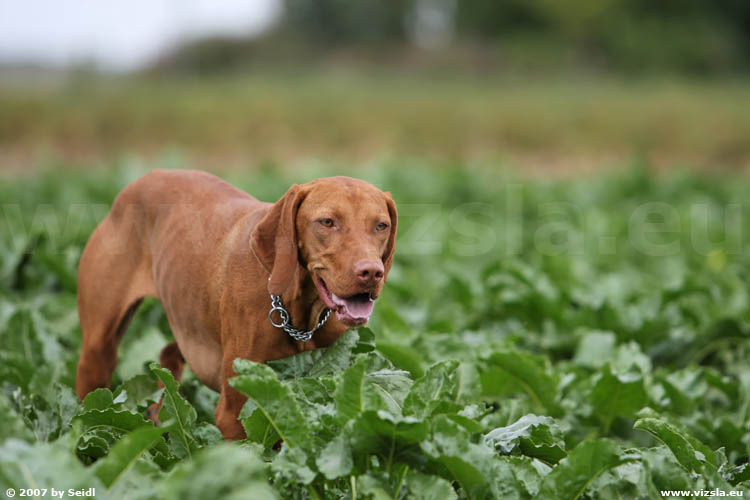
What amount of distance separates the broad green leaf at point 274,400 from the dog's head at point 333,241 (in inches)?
9.7

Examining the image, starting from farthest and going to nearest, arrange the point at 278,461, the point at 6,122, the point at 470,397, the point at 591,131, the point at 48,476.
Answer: the point at 591,131
the point at 6,122
the point at 470,397
the point at 278,461
the point at 48,476

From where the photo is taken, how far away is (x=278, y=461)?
234 cm

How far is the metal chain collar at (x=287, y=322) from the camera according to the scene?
255 cm

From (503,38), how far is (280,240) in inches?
1349

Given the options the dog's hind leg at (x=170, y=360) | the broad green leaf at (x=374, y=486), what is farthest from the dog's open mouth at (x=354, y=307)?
the dog's hind leg at (x=170, y=360)

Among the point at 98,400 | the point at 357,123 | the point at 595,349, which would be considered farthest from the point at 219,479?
the point at 357,123

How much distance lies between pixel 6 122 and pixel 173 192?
14.7 m

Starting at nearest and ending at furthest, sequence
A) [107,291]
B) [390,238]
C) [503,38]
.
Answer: [390,238]
[107,291]
[503,38]

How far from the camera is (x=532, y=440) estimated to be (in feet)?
9.11

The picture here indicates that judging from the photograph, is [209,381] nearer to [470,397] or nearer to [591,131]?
[470,397]

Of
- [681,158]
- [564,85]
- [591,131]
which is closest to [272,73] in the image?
[564,85]

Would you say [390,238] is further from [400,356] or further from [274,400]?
[400,356]

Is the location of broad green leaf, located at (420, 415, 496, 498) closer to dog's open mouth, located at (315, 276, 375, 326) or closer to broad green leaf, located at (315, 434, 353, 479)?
broad green leaf, located at (315, 434, 353, 479)

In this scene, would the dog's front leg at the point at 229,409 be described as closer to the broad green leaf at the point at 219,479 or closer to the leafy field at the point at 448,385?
the leafy field at the point at 448,385
